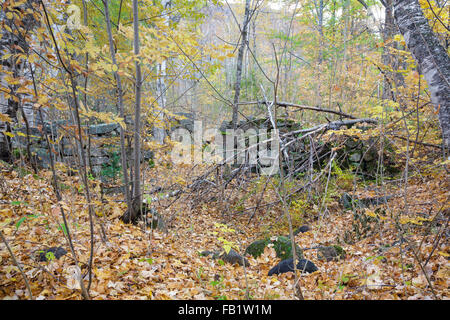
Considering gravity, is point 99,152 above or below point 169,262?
above

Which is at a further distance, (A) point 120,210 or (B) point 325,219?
(B) point 325,219

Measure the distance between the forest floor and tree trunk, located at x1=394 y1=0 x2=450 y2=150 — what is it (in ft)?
2.69

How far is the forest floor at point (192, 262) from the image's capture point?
2.16m

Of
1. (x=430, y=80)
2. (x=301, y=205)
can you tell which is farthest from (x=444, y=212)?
(x=301, y=205)

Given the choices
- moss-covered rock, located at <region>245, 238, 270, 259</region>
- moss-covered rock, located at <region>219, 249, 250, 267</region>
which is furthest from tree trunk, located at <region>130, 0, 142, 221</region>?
moss-covered rock, located at <region>245, 238, 270, 259</region>

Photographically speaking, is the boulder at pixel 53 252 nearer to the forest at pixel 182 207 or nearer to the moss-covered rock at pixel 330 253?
the forest at pixel 182 207

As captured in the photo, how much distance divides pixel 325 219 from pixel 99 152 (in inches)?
223

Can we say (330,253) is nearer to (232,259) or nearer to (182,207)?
(232,259)

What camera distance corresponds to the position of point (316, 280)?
2766 mm

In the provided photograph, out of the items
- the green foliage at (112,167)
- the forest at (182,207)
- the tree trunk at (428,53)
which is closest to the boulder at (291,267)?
the forest at (182,207)

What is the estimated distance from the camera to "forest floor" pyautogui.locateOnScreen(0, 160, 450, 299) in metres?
2.16

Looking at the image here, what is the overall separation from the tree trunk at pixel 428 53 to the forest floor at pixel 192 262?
0.82 metres
